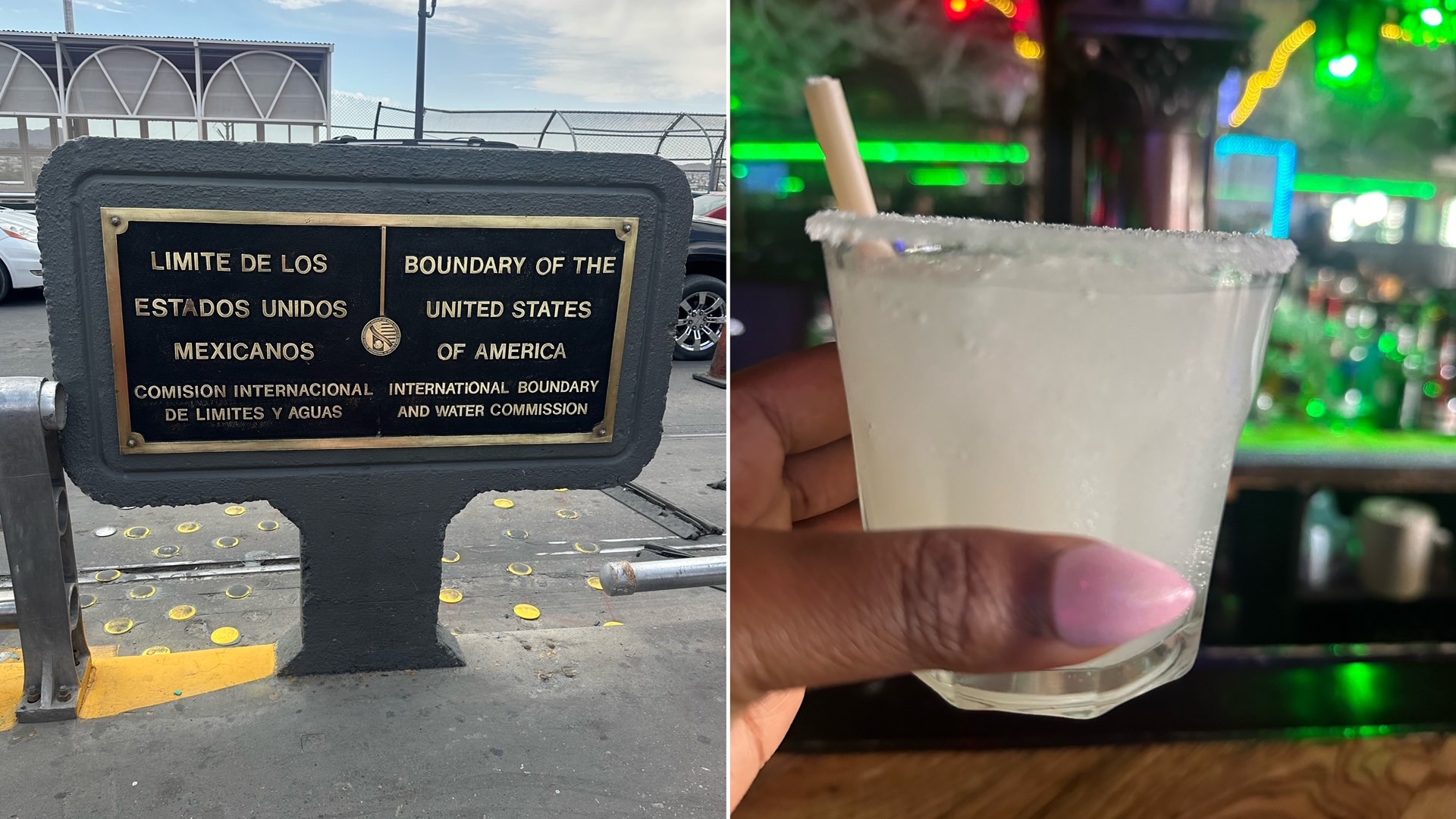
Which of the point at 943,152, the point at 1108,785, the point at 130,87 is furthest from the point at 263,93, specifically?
the point at 1108,785

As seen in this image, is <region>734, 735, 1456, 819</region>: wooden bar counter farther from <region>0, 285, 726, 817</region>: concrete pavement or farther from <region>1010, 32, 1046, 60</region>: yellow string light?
<region>1010, 32, 1046, 60</region>: yellow string light

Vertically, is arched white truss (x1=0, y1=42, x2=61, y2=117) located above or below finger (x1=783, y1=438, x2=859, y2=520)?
above

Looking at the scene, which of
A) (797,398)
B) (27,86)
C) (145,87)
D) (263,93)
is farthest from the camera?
(27,86)

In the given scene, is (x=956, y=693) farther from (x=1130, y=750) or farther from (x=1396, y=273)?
(x=1396, y=273)

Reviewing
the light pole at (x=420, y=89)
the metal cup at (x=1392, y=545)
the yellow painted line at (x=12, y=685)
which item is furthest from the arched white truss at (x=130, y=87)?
the metal cup at (x=1392, y=545)

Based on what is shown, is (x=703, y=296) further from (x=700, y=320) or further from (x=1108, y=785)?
(x=1108, y=785)

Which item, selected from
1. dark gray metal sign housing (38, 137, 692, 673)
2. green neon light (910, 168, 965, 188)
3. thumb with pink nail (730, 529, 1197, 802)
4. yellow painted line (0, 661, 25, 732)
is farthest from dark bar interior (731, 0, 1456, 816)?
yellow painted line (0, 661, 25, 732)

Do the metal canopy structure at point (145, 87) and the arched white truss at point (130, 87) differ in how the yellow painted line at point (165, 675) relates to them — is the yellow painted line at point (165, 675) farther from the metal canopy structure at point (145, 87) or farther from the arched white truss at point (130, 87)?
the arched white truss at point (130, 87)
